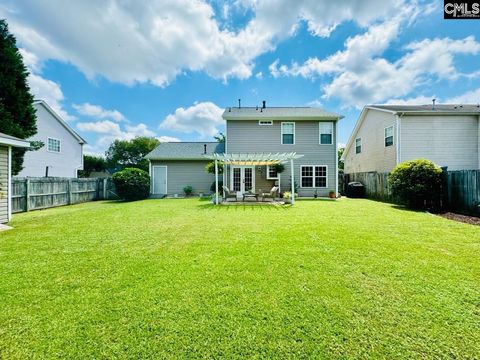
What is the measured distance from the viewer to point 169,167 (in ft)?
54.1

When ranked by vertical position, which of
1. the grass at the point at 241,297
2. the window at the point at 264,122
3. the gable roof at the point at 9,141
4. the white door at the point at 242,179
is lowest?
the grass at the point at 241,297

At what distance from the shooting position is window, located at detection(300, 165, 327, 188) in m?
14.8

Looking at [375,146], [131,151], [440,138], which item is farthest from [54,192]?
[131,151]

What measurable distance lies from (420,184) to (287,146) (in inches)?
304

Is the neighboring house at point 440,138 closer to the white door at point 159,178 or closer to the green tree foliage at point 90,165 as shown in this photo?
the white door at point 159,178

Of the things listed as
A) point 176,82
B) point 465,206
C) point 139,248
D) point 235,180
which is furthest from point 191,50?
point 465,206

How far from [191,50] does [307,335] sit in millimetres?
13126

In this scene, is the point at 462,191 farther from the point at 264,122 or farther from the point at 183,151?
the point at 183,151

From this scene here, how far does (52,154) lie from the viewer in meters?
17.2

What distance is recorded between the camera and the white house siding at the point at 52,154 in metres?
15.7

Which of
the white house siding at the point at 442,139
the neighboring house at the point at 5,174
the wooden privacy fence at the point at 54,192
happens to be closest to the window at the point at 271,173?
the white house siding at the point at 442,139

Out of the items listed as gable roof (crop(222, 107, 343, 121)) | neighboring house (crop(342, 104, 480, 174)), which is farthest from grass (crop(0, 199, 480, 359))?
gable roof (crop(222, 107, 343, 121))

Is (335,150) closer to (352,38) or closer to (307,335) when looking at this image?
(352,38)

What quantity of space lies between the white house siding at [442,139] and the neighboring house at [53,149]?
25581 mm
